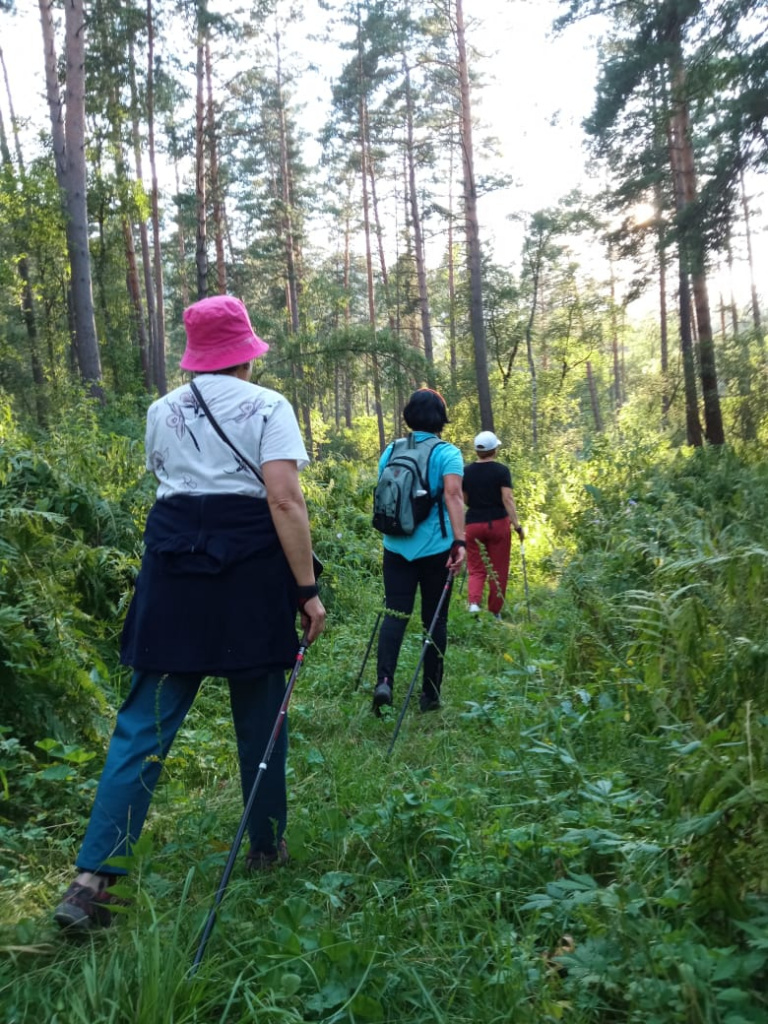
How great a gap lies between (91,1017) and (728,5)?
11012 millimetres

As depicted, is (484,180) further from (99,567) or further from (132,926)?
(132,926)

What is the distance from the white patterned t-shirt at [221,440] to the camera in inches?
102

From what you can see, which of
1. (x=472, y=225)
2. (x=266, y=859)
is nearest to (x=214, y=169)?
(x=472, y=225)

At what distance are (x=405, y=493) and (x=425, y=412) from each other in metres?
0.56

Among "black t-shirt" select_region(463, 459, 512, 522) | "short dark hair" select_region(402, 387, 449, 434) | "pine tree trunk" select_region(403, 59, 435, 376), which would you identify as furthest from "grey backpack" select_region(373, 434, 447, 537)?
"pine tree trunk" select_region(403, 59, 435, 376)

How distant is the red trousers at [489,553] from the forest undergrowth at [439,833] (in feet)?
6.34

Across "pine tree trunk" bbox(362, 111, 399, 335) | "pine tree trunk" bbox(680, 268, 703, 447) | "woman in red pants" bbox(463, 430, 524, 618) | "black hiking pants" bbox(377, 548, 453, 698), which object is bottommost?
"black hiking pants" bbox(377, 548, 453, 698)

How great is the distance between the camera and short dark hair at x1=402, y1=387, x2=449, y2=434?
4785 millimetres

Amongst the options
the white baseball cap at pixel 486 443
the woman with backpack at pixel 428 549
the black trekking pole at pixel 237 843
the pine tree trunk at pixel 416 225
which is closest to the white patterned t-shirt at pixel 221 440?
the black trekking pole at pixel 237 843

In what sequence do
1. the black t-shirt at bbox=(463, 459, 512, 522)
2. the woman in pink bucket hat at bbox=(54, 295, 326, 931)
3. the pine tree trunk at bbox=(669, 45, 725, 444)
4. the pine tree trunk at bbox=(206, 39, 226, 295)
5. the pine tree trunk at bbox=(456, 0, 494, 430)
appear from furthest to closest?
the pine tree trunk at bbox=(456, 0, 494, 430) < the pine tree trunk at bbox=(206, 39, 226, 295) < the pine tree trunk at bbox=(669, 45, 725, 444) < the black t-shirt at bbox=(463, 459, 512, 522) < the woman in pink bucket hat at bbox=(54, 295, 326, 931)

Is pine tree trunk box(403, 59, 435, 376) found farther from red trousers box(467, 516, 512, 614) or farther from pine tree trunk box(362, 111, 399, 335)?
red trousers box(467, 516, 512, 614)

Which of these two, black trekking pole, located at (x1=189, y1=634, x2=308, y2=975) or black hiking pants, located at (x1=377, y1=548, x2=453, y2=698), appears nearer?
black trekking pole, located at (x1=189, y1=634, x2=308, y2=975)

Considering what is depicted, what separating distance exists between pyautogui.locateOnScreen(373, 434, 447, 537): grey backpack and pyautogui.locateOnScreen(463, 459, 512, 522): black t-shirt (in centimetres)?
232

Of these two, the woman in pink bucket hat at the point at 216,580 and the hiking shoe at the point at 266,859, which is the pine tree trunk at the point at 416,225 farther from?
the hiking shoe at the point at 266,859
